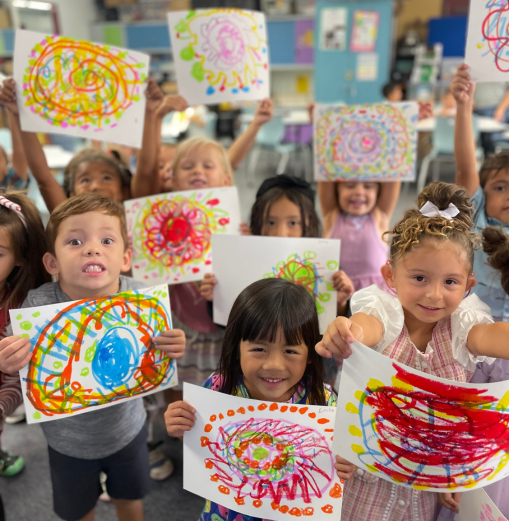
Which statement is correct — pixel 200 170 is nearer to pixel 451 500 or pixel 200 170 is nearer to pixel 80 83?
pixel 80 83

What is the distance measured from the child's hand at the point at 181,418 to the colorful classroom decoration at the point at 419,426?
0.96 ft

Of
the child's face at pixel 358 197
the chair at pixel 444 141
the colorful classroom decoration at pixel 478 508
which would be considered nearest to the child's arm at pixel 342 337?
the colorful classroom decoration at pixel 478 508

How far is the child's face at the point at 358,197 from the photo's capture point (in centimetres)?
163

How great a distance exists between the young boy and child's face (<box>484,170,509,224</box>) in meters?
0.96

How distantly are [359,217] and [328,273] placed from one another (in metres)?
0.49

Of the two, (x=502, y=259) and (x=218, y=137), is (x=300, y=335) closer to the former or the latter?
(x=502, y=259)

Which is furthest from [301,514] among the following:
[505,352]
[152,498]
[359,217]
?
[359,217]

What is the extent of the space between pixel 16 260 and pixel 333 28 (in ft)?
21.4

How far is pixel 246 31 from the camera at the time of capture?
1.57 metres

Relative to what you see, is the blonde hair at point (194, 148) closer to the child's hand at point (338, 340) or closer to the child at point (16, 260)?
the child at point (16, 260)

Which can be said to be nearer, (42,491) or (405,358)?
(405,358)

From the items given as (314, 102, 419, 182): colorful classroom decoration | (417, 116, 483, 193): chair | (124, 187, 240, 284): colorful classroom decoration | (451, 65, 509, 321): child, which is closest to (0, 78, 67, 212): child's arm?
(124, 187, 240, 284): colorful classroom decoration

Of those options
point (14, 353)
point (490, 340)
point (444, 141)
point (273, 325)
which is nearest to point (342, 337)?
point (273, 325)

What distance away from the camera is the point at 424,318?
876 mm
